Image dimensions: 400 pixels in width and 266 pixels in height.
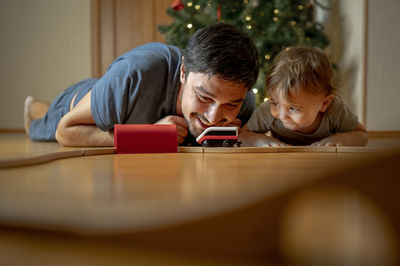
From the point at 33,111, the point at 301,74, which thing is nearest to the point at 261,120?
the point at 301,74

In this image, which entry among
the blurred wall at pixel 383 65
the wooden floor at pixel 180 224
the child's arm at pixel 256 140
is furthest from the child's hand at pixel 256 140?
the blurred wall at pixel 383 65

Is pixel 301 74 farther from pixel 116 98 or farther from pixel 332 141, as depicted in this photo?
pixel 116 98

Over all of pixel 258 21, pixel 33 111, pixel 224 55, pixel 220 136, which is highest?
pixel 258 21

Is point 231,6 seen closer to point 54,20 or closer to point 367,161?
point 54,20

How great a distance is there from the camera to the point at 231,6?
107 inches

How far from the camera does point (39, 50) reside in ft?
12.8

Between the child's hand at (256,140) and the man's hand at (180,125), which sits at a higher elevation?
the man's hand at (180,125)

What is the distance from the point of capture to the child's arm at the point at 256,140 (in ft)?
4.56

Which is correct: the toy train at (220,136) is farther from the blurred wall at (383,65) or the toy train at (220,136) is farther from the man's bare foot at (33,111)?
the blurred wall at (383,65)

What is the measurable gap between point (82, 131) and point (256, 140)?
635 millimetres

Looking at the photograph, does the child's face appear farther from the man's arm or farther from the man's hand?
the man's arm

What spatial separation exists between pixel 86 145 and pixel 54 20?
2972 millimetres

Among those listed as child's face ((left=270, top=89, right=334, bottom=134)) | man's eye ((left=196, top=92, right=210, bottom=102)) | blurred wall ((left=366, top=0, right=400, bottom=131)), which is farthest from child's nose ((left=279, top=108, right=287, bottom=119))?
blurred wall ((left=366, top=0, right=400, bottom=131))

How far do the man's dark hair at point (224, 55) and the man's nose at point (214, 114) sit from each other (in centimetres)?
10
